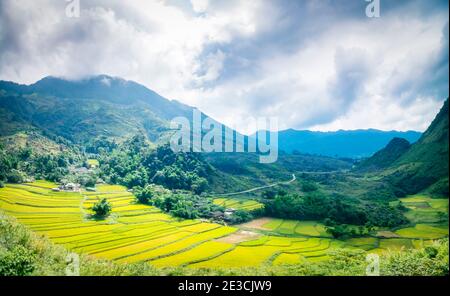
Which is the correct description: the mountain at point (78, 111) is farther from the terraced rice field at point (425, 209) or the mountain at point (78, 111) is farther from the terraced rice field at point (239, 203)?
the terraced rice field at point (425, 209)

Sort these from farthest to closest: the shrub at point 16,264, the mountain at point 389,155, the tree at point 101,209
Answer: the mountain at point 389,155
the tree at point 101,209
the shrub at point 16,264

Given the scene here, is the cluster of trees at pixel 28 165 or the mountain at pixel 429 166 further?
the mountain at pixel 429 166

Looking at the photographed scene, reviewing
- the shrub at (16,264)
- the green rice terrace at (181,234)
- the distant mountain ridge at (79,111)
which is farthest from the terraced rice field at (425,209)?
the distant mountain ridge at (79,111)

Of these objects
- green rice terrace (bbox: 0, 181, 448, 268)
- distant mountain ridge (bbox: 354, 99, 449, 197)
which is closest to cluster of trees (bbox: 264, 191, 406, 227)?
green rice terrace (bbox: 0, 181, 448, 268)

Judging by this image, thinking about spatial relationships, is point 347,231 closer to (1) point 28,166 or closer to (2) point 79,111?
(1) point 28,166

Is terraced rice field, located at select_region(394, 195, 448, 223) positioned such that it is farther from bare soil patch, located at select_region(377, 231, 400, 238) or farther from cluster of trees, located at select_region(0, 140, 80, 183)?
cluster of trees, located at select_region(0, 140, 80, 183)

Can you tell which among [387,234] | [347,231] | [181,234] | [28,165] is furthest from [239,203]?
[28,165]

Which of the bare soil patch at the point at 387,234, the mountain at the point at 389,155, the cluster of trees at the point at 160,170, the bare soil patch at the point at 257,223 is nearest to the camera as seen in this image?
the bare soil patch at the point at 387,234
